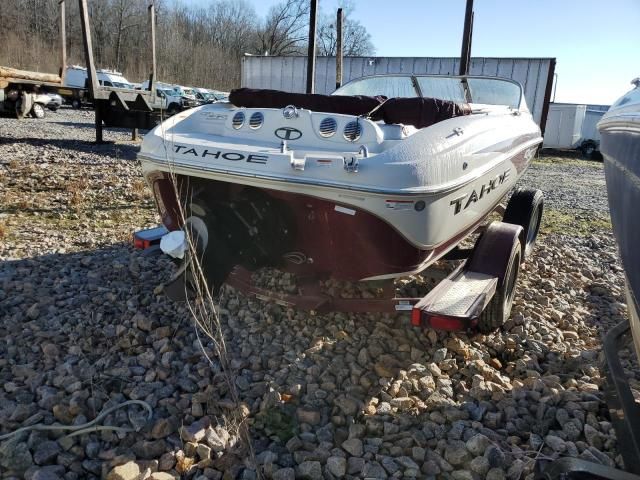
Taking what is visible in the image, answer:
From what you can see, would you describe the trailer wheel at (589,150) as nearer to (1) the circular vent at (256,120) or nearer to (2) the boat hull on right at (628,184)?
(2) the boat hull on right at (628,184)

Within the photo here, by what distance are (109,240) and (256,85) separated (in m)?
14.9

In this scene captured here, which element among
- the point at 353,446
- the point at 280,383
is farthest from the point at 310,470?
the point at 280,383

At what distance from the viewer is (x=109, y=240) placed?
514 cm

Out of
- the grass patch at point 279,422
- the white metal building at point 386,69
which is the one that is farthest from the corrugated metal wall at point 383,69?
the grass patch at point 279,422

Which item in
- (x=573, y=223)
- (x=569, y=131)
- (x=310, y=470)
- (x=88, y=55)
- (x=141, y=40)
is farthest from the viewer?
(x=141, y=40)

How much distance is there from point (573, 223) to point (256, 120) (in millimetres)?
5941

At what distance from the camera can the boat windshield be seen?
220 inches

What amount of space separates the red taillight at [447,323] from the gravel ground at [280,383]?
381mm

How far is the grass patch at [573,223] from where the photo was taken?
23.1 ft

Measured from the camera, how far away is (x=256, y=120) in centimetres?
347

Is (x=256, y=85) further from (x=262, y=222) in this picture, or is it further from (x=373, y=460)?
(x=373, y=460)

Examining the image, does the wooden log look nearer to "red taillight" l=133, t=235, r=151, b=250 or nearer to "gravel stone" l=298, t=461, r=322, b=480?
"red taillight" l=133, t=235, r=151, b=250

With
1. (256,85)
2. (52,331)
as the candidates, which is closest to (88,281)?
(52,331)

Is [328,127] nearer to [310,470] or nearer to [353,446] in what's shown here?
[353,446]
